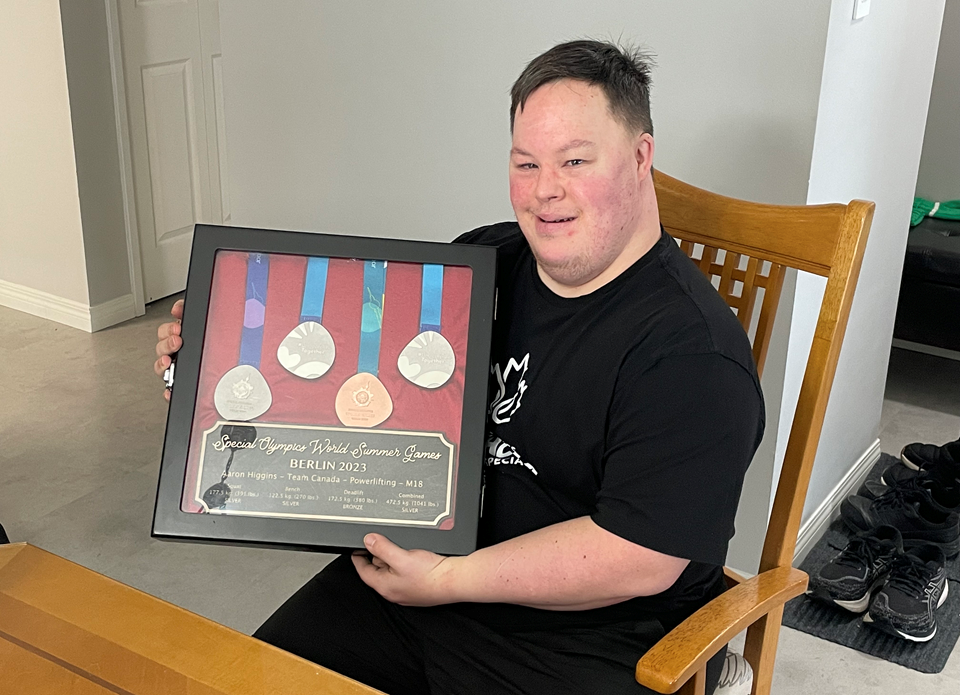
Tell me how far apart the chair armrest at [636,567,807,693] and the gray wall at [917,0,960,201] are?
9.10 feet

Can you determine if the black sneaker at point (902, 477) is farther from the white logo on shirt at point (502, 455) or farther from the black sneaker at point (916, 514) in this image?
the white logo on shirt at point (502, 455)

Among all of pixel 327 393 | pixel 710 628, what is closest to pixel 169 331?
pixel 327 393

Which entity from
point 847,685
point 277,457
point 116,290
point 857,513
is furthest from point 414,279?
point 116,290

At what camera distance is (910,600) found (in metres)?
2.17

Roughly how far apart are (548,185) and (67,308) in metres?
2.96

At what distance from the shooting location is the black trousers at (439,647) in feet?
4.12

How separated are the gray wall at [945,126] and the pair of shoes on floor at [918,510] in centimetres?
150

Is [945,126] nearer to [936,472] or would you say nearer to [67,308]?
[936,472]

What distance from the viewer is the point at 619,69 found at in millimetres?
1235

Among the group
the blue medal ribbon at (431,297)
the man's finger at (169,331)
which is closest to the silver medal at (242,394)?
the man's finger at (169,331)

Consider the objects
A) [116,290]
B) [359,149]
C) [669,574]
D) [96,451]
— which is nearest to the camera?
[669,574]

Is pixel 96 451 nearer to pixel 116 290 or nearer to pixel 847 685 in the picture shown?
pixel 116 290

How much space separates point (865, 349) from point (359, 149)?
4.46 ft

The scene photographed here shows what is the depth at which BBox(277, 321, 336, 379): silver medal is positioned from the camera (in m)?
1.29
